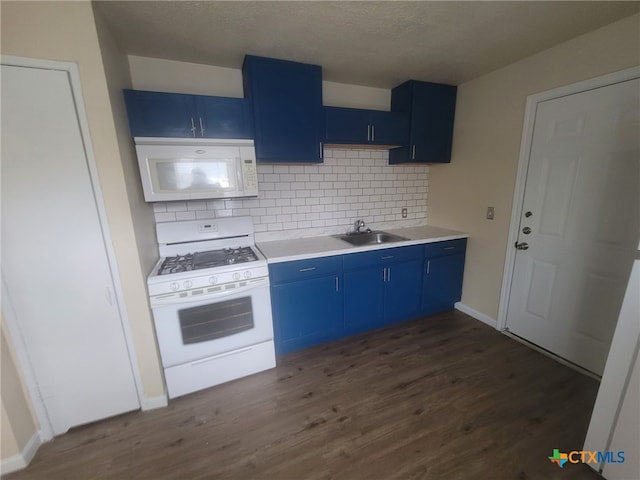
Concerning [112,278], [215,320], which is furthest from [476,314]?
[112,278]

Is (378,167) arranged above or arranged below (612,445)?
above

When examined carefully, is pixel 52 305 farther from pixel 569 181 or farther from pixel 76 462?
pixel 569 181

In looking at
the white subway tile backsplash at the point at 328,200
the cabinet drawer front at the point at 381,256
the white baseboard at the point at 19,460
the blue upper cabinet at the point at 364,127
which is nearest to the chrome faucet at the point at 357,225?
the white subway tile backsplash at the point at 328,200

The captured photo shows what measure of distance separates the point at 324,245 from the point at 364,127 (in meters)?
1.19

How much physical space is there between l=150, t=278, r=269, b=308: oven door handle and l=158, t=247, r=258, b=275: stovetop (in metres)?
0.17

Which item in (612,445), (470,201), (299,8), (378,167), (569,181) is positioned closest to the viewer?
(612,445)

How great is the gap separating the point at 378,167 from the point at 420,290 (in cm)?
143

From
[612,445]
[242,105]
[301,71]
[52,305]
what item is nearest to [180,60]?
[242,105]

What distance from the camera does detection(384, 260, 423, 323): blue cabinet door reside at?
2598mm

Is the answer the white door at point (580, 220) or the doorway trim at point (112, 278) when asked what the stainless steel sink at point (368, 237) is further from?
Answer: the doorway trim at point (112, 278)

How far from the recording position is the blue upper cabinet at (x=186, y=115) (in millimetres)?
1787

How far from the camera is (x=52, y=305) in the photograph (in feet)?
4.97

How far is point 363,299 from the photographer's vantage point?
8.25 ft

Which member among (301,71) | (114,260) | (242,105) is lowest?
(114,260)
